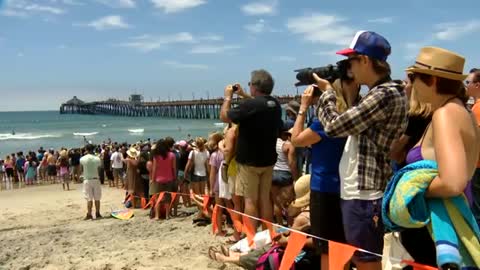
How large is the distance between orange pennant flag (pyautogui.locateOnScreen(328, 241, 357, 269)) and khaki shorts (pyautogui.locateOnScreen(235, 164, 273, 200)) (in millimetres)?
1794

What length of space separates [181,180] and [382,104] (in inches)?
306

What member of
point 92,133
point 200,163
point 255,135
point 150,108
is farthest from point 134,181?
point 150,108

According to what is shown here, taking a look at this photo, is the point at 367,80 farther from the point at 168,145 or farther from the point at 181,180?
the point at 181,180

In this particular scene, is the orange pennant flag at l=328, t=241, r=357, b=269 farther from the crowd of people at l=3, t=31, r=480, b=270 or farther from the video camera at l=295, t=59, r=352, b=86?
the video camera at l=295, t=59, r=352, b=86

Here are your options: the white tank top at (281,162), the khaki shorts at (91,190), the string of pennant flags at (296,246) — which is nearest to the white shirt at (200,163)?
the khaki shorts at (91,190)

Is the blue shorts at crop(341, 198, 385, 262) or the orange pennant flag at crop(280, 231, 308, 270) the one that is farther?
the orange pennant flag at crop(280, 231, 308, 270)

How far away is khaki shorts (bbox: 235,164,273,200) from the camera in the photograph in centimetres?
496

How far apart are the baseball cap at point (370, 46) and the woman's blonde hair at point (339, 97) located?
344mm

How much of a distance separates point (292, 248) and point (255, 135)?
1.35 m

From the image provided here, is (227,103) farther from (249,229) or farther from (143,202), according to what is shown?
(143,202)

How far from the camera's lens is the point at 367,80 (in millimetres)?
2918

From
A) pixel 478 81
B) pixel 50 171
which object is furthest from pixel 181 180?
A: pixel 50 171

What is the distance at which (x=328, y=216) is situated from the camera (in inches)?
129

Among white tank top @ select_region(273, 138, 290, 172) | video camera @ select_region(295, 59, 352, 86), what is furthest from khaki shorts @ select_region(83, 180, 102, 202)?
video camera @ select_region(295, 59, 352, 86)
